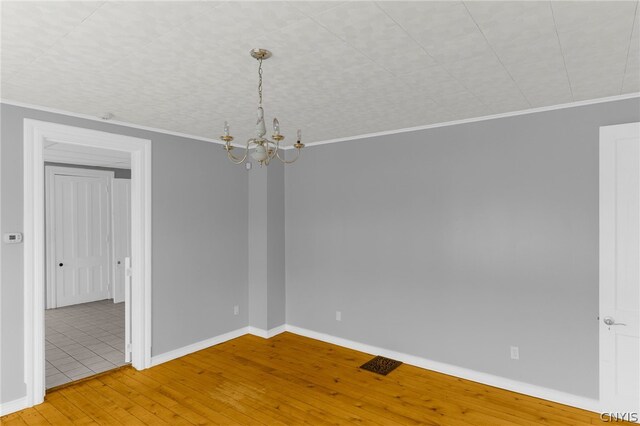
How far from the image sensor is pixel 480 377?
3672mm

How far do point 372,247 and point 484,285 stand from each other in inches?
50.4

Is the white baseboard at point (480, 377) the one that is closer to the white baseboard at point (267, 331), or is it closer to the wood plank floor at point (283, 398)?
the wood plank floor at point (283, 398)

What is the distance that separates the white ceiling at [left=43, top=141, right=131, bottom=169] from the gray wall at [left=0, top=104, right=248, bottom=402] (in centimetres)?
117

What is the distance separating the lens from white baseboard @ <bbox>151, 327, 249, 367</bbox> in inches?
163

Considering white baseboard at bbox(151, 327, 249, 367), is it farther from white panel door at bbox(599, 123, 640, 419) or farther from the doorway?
white panel door at bbox(599, 123, 640, 419)

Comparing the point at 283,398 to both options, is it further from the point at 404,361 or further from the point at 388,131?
the point at 388,131

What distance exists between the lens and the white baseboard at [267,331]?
4973mm

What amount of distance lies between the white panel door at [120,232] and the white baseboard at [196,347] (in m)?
3.09

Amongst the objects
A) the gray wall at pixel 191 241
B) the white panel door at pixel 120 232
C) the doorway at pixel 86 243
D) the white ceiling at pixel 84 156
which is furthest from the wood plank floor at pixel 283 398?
the white panel door at pixel 120 232

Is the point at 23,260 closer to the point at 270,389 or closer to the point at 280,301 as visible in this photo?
the point at 270,389

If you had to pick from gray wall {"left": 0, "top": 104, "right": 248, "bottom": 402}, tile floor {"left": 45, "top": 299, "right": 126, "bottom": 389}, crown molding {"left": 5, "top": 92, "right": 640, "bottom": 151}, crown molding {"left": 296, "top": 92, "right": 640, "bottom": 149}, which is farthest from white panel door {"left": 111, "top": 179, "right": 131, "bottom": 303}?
crown molding {"left": 296, "top": 92, "right": 640, "bottom": 149}

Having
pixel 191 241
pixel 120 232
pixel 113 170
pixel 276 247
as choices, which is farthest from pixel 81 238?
pixel 276 247

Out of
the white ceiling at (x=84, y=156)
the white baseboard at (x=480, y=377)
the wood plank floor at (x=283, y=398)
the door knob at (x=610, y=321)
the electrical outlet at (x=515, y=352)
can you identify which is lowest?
the wood plank floor at (x=283, y=398)

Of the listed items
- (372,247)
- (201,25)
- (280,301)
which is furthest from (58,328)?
(201,25)
